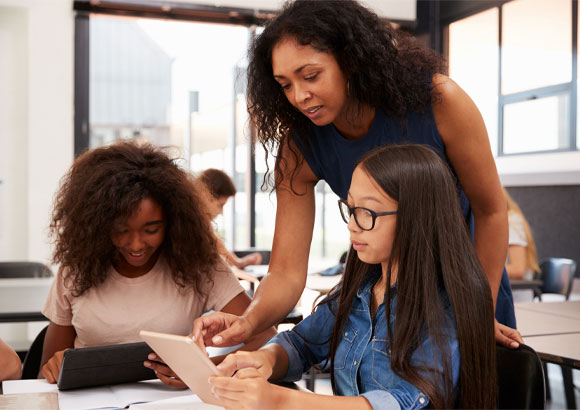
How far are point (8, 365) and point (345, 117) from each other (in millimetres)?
942

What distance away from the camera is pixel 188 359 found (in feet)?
3.25

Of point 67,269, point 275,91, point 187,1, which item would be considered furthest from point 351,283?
point 187,1

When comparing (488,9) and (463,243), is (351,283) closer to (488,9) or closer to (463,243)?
(463,243)

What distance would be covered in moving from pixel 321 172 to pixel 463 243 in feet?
1.62

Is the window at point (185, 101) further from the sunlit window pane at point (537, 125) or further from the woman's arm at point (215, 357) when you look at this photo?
the woman's arm at point (215, 357)

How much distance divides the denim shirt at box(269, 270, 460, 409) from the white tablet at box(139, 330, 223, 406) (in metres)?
0.27

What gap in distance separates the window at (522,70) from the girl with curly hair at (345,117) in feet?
13.3

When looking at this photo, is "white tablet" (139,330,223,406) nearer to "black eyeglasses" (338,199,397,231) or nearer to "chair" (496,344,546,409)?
"black eyeglasses" (338,199,397,231)

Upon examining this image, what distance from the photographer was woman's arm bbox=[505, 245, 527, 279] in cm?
356

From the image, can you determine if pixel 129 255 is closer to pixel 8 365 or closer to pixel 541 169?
pixel 8 365

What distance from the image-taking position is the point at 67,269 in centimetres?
175

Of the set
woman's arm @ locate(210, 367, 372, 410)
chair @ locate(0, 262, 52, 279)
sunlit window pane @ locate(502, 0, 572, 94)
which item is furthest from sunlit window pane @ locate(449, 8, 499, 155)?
woman's arm @ locate(210, 367, 372, 410)

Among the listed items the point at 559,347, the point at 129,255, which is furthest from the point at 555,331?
the point at 129,255

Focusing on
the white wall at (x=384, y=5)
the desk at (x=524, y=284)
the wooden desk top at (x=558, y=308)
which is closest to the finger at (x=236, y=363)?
the wooden desk top at (x=558, y=308)
